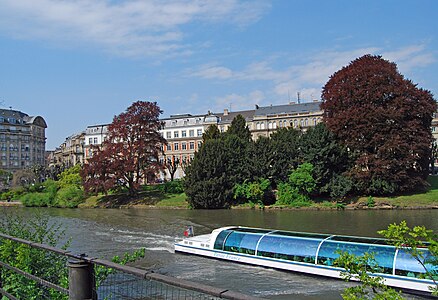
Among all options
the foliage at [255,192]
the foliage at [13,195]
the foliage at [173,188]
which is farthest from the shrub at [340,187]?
the foliage at [13,195]

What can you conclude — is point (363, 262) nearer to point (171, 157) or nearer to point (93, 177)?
point (93, 177)

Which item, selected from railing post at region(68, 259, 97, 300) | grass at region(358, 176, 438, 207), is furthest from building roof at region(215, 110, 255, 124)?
railing post at region(68, 259, 97, 300)

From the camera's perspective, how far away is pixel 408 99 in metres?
48.9

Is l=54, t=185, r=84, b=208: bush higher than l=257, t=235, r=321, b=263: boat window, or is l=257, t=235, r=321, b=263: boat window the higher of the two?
l=54, t=185, r=84, b=208: bush

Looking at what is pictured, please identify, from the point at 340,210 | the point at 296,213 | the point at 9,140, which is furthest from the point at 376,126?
the point at 9,140

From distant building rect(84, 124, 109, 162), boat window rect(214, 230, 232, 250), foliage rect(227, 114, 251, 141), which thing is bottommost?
boat window rect(214, 230, 232, 250)

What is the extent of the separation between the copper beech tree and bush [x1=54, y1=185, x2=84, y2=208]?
3706mm

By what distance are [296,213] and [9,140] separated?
366 feet

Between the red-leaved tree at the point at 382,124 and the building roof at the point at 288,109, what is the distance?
39.0 metres

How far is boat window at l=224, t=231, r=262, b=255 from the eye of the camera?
22.8 meters

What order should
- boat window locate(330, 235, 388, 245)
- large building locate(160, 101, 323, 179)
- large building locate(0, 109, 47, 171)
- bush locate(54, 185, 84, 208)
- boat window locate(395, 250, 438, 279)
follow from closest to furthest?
boat window locate(395, 250, 438, 279), boat window locate(330, 235, 388, 245), bush locate(54, 185, 84, 208), large building locate(160, 101, 323, 179), large building locate(0, 109, 47, 171)

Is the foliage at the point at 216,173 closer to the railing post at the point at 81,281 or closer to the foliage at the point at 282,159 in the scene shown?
the foliage at the point at 282,159

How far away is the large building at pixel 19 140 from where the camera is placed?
128m

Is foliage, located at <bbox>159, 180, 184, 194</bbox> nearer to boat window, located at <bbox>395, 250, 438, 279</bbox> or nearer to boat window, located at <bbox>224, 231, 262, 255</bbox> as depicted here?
boat window, located at <bbox>224, 231, 262, 255</bbox>
